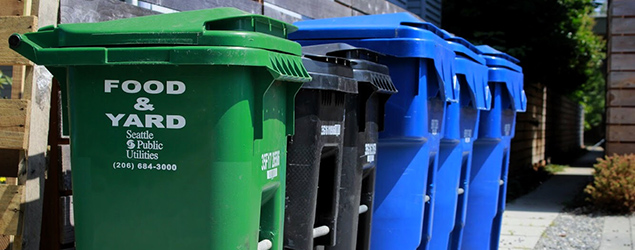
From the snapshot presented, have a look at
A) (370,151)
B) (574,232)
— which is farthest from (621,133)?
(370,151)

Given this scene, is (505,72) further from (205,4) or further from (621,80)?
(621,80)

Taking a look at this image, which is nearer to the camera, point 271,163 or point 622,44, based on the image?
point 271,163

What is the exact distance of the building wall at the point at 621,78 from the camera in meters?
9.99

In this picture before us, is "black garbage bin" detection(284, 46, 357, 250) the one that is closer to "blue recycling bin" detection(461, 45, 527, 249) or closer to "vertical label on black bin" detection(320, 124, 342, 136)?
"vertical label on black bin" detection(320, 124, 342, 136)

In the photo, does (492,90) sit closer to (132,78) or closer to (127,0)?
(127,0)

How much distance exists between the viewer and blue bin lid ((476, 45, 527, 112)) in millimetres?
6328

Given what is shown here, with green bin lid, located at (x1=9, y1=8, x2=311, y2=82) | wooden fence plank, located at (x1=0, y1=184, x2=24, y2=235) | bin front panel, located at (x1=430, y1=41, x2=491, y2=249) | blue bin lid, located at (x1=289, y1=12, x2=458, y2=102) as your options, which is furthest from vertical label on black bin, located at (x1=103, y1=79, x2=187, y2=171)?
bin front panel, located at (x1=430, y1=41, x2=491, y2=249)

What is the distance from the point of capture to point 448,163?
519 centimetres

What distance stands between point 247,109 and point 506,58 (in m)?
4.74

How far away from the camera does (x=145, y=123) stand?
2.72 meters

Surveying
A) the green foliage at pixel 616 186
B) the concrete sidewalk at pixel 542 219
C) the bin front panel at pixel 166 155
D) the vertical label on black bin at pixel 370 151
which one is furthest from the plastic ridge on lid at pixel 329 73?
the green foliage at pixel 616 186

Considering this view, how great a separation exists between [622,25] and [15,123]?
872 cm

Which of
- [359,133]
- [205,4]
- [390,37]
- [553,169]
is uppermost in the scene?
[205,4]

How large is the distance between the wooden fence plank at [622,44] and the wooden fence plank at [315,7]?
4.44 meters
